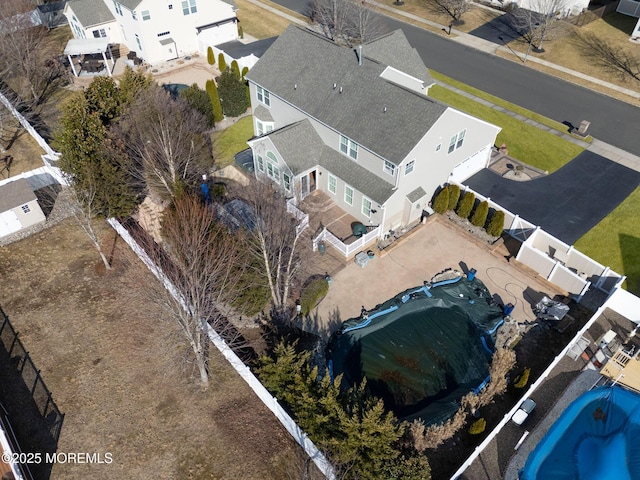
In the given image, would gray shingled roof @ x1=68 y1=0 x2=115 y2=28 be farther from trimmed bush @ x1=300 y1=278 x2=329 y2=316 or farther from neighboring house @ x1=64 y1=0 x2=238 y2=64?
trimmed bush @ x1=300 y1=278 x2=329 y2=316

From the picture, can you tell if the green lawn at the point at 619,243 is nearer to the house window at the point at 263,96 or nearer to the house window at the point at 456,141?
the house window at the point at 456,141

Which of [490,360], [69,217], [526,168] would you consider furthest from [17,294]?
[526,168]

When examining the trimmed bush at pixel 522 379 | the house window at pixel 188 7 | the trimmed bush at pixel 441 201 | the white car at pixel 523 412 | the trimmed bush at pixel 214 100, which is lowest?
the white car at pixel 523 412

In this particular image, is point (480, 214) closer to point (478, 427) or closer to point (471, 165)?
point (471, 165)

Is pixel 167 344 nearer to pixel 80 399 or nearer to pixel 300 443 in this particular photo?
pixel 80 399

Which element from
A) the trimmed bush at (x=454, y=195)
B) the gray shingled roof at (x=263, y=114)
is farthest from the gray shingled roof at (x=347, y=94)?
the trimmed bush at (x=454, y=195)
